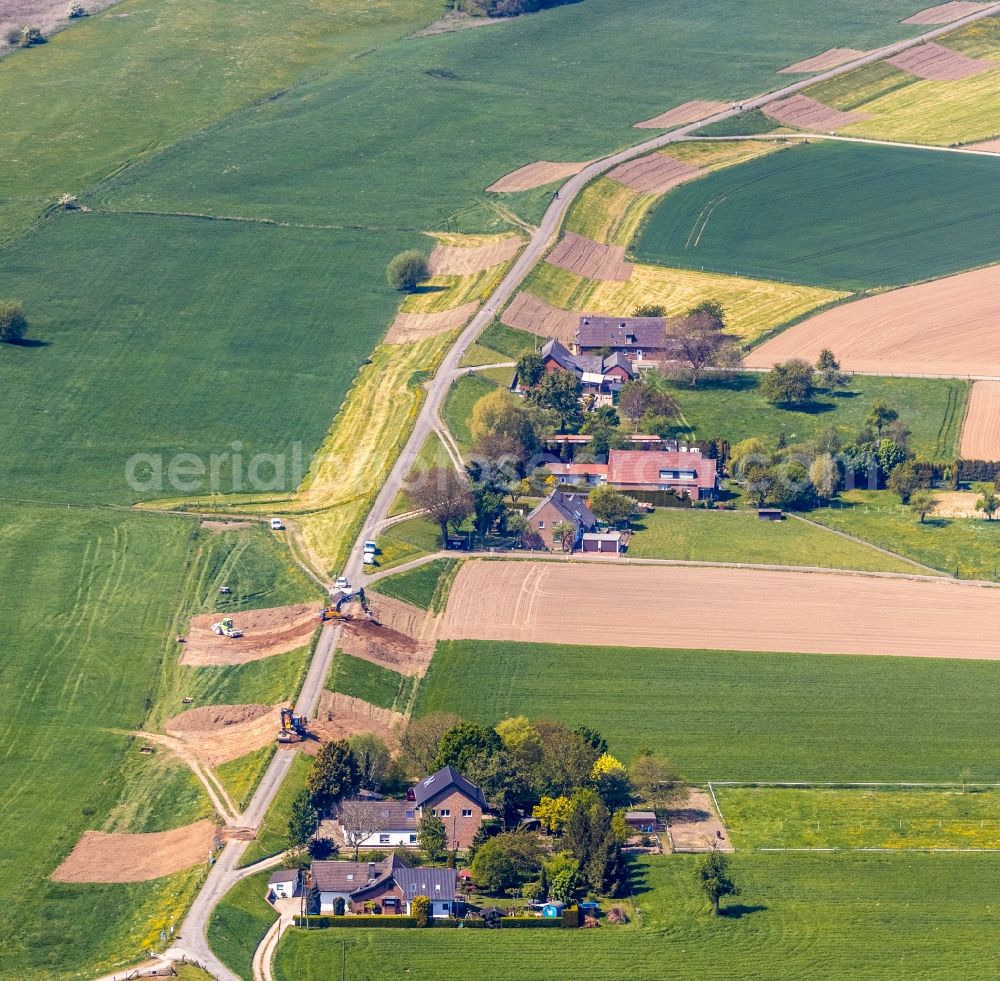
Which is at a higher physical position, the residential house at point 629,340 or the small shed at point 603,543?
the residential house at point 629,340

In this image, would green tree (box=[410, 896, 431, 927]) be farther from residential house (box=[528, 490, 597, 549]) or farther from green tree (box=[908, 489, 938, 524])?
green tree (box=[908, 489, 938, 524])

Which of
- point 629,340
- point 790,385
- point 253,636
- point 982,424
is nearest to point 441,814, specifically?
point 253,636

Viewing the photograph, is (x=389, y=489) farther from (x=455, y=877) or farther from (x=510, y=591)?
(x=455, y=877)

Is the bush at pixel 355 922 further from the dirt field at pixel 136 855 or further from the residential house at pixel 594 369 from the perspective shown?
the residential house at pixel 594 369

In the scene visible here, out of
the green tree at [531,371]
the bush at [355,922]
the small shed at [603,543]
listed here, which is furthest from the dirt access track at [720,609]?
the bush at [355,922]

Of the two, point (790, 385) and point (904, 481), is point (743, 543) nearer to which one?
point (904, 481)

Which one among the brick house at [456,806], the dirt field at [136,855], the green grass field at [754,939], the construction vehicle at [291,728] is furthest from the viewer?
the construction vehicle at [291,728]

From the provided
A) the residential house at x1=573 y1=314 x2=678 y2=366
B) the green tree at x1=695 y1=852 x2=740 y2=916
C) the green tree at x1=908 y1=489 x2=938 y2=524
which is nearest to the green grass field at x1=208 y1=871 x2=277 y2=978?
the green tree at x1=695 y1=852 x2=740 y2=916
